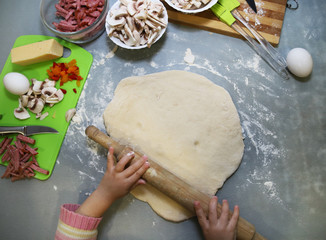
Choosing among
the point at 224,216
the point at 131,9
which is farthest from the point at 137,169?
the point at 131,9

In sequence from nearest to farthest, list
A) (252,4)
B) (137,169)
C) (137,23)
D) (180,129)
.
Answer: (137,169)
(180,129)
(137,23)
(252,4)

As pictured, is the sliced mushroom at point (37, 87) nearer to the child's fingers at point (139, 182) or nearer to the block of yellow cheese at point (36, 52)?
the block of yellow cheese at point (36, 52)

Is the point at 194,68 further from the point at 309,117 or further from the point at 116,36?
the point at 309,117

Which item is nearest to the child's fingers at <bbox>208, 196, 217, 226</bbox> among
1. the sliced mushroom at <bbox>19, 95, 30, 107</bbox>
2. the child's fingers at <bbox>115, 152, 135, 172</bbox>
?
the child's fingers at <bbox>115, 152, 135, 172</bbox>

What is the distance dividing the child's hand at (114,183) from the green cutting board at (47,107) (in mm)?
424

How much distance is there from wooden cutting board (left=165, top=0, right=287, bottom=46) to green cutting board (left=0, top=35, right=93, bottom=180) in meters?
0.79

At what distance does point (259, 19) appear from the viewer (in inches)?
73.4

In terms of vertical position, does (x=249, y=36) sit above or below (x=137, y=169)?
above

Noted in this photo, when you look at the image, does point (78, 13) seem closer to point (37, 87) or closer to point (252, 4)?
point (37, 87)

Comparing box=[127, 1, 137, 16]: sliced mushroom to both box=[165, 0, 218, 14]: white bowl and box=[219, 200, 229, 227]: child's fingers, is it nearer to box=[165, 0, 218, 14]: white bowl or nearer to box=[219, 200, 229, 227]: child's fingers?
box=[165, 0, 218, 14]: white bowl

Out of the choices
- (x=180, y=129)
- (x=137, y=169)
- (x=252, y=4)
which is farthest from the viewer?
(x=252, y=4)

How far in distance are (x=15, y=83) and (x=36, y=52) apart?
26 centimetres

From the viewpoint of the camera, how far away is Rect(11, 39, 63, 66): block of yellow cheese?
1.88m

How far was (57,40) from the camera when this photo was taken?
1996 mm
